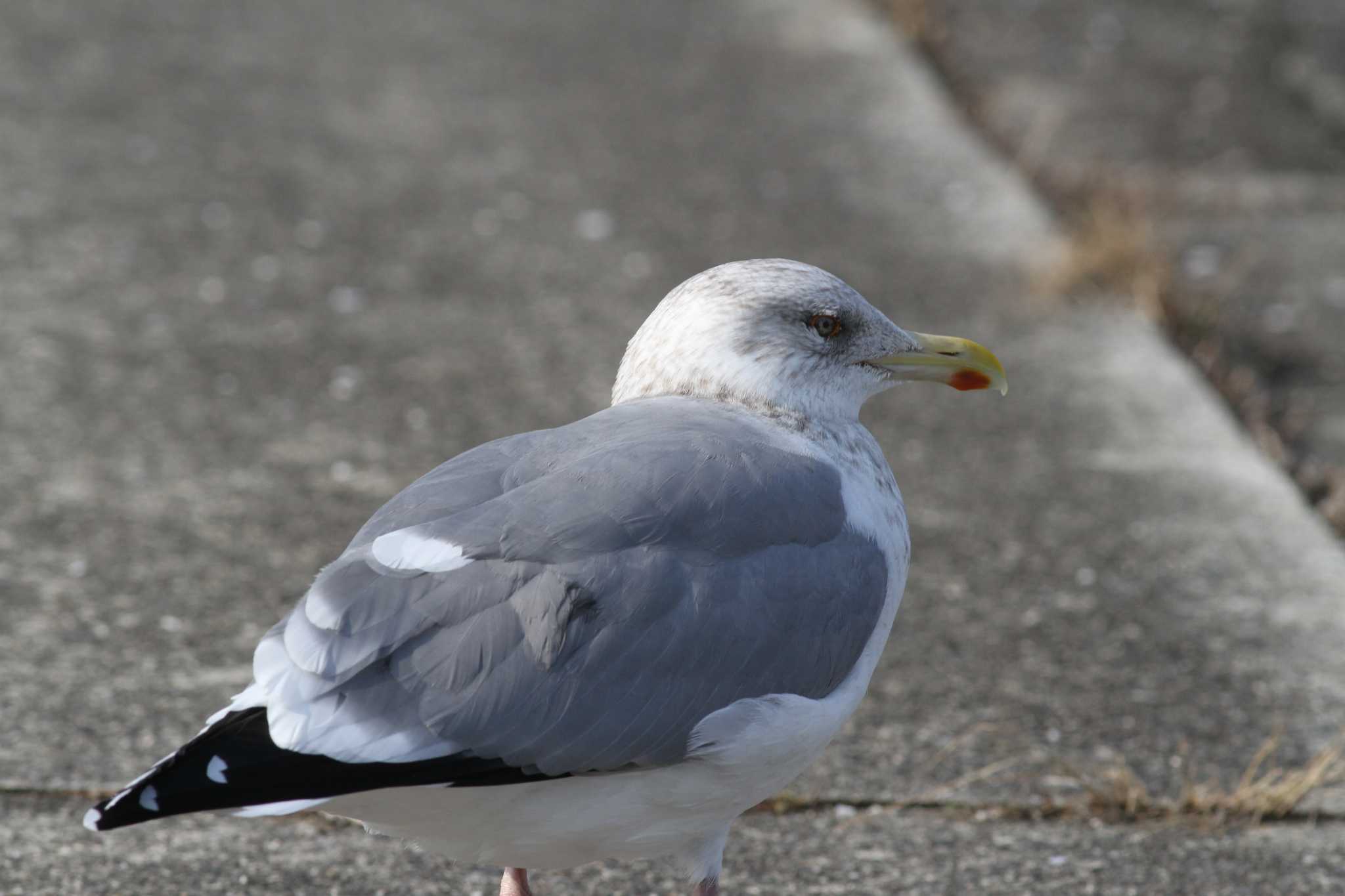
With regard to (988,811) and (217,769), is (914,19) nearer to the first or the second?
(988,811)

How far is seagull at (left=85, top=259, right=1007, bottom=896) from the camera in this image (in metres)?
2.07

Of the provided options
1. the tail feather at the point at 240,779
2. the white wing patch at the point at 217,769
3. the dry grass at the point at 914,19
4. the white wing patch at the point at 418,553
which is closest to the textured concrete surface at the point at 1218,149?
the dry grass at the point at 914,19

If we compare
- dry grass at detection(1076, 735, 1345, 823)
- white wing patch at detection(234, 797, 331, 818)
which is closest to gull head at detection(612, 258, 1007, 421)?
dry grass at detection(1076, 735, 1345, 823)

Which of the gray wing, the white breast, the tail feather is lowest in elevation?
the white breast

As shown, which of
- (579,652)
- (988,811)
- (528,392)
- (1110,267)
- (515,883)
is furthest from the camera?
(1110,267)

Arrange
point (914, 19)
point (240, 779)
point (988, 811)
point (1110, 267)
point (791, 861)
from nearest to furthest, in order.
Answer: point (240, 779), point (791, 861), point (988, 811), point (1110, 267), point (914, 19)

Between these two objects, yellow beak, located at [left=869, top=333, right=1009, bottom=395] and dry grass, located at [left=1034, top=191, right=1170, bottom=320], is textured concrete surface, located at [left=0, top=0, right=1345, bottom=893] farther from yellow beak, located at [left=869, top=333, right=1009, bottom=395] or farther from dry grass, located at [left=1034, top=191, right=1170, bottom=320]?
yellow beak, located at [left=869, top=333, right=1009, bottom=395]

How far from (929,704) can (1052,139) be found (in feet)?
10.5

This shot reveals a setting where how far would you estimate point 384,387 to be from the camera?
4449mm

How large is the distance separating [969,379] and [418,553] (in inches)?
43.6

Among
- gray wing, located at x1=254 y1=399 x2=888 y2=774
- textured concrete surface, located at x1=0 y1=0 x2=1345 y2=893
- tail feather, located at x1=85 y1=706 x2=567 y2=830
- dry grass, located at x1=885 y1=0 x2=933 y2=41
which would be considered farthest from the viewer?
dry grass, located at x1=885 y1=0 x2=933 y2=41

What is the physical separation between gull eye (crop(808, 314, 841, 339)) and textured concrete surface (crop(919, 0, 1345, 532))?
1.76m

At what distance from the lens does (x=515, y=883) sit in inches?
101

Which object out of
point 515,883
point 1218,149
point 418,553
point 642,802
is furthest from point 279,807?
point 1218,149
